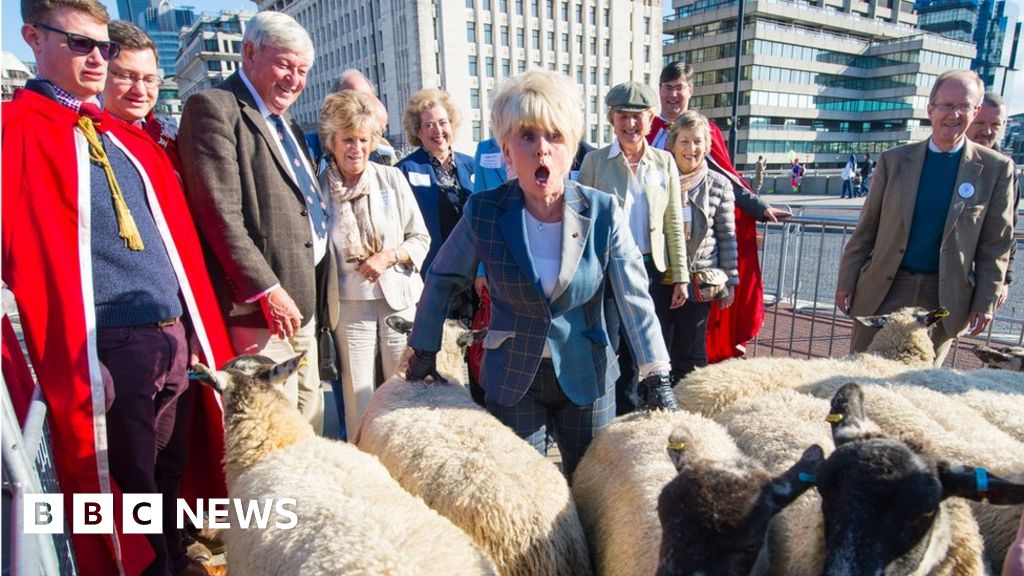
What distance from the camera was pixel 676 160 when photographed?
4.04 metres

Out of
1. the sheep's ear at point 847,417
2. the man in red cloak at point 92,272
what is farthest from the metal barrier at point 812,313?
the man in red cloak at point 92,272

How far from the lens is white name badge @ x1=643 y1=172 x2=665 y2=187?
357 cm

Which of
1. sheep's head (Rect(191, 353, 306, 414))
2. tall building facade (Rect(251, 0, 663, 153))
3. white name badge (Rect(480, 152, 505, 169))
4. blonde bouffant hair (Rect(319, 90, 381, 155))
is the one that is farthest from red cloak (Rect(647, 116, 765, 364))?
tall building facade (Rect(251, 0, 663, 153))

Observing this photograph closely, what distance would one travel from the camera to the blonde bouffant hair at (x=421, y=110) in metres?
4.29

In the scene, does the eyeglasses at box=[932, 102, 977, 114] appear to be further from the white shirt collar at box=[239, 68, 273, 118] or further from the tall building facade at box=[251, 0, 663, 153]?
the tall building facade at box=[251, 0, 663, 153]

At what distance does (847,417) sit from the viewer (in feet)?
5.82

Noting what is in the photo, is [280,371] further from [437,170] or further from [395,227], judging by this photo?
[437,170]

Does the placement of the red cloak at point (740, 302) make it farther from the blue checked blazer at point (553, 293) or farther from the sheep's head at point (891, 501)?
the sheep's head at point (891, 501)

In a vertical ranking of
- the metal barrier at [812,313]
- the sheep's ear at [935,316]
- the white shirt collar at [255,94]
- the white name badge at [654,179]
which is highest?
the white shirt collar at [255,94]

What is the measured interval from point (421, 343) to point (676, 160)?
2.47 meters

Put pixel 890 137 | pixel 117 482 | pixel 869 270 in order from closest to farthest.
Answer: pixel 117 482 < pixel 869 270 < pixel 890 137

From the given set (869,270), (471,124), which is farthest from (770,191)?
(471,124)

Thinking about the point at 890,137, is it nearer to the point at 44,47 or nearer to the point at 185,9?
the point at 44,47

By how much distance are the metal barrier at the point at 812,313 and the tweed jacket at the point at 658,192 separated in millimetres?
1679
